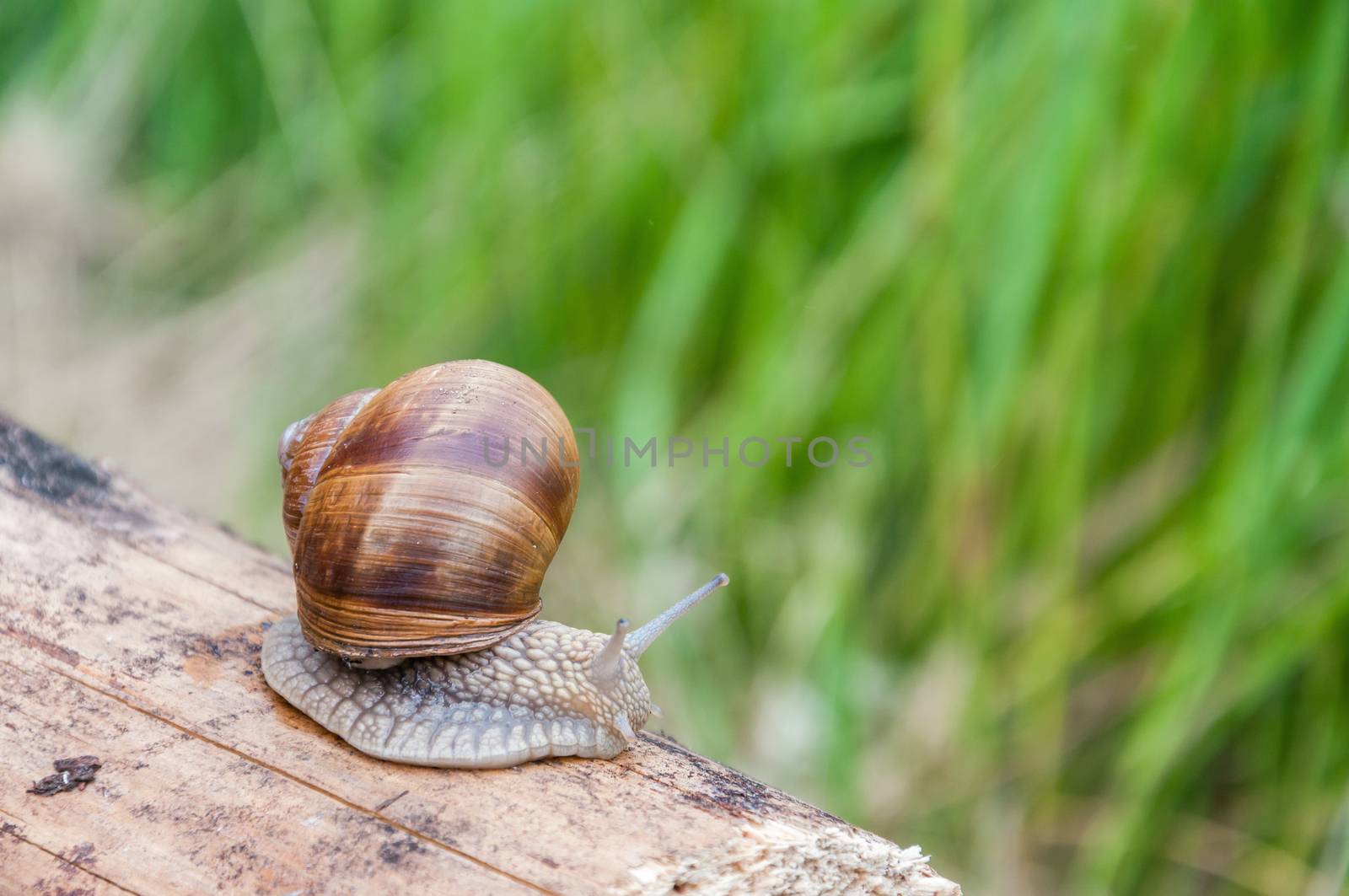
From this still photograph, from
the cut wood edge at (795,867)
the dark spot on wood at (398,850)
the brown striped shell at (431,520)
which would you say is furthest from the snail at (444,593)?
the cut wood edge at (795,867)

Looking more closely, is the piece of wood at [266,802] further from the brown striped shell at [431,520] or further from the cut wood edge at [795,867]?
the brown striped shell at [431,520]

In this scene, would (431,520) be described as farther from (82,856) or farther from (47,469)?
(47,469)

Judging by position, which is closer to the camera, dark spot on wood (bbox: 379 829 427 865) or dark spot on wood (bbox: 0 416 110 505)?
dark spot on wood (bbox: 379 829 427 865)

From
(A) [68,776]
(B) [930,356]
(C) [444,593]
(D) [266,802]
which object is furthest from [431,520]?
(B) [930,356]

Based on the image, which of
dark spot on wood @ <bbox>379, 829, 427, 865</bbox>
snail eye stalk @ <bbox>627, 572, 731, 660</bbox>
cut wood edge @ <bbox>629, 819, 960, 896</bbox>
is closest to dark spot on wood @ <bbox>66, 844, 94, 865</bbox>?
dark spot on wood @ <bbox>379, 829, 427, 865</bbox>

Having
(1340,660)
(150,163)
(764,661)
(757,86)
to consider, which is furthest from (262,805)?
(150,163)

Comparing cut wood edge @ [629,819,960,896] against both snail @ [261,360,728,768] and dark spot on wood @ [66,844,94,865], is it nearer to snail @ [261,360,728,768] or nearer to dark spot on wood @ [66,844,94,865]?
snail @ [261,360,728,768]
